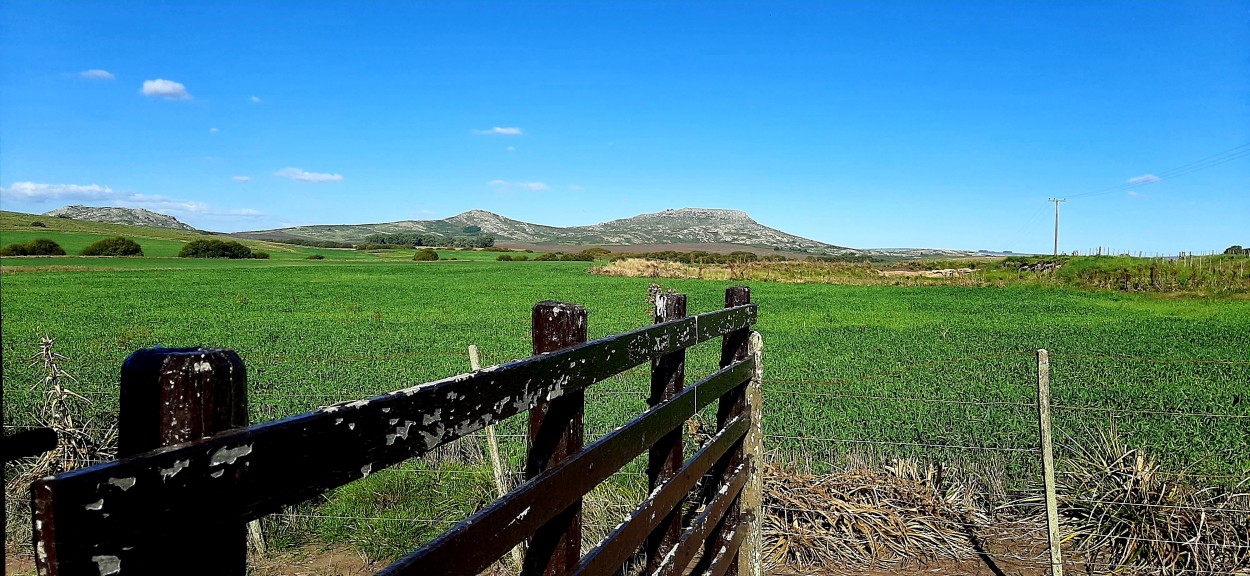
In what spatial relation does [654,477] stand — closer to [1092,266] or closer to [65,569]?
[65,569]

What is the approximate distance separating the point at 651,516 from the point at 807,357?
50.1 feet

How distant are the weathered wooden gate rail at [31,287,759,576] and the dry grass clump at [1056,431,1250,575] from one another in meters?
4.61

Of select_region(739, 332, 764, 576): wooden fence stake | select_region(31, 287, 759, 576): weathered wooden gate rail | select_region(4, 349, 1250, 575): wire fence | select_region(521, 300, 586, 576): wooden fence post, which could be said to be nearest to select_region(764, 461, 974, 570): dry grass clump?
select_region(4, 349, 1250, 575): wire fence

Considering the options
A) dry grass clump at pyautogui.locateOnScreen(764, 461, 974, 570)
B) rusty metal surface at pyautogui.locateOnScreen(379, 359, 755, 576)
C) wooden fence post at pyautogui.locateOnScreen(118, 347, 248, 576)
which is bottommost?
dry grass clump at pyautogui.locateOnScreen(764, 461, 974, 570)

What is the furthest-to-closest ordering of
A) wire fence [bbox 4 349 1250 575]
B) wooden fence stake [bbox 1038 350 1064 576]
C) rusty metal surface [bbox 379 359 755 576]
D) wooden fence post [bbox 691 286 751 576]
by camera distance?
wire fence [bbox 4 349 1250 575] < wooden fence stake [bbox 1038 350 1064 576] < wooden fence post [bbox 691 286 751 576] < rusty metal surface [bbox 379 359 755 576]

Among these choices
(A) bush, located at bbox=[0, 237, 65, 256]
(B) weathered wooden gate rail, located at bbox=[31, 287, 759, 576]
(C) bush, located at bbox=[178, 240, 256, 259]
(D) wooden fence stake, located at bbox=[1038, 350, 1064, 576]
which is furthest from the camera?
(C) bush, located at bbox=[178, 240, 256, 259]

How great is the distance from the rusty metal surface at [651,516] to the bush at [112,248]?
8440cm

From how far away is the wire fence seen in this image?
6191 mm

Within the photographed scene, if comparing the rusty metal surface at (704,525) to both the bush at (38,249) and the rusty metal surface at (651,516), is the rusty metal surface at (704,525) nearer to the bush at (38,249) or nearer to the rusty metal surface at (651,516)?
the rusty metal surface at (651,516)

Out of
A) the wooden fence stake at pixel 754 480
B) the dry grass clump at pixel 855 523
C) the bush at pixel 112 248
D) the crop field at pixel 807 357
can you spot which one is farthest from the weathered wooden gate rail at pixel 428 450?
the bush at pixel 112 248

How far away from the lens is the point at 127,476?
0.88m

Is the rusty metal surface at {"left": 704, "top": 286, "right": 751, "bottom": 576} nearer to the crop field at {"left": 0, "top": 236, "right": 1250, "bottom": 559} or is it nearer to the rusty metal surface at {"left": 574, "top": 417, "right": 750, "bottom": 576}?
the rusty metal surface at {"left": 574, "top": 417, "right": 750, "bottom": 576}

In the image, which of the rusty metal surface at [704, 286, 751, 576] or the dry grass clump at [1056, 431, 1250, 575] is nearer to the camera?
the rusty metal surface at [704, 286, 751, 576]

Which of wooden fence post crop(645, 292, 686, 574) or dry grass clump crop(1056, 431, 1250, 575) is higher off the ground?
wooden fence post crop(645, 292, 686, 574)
